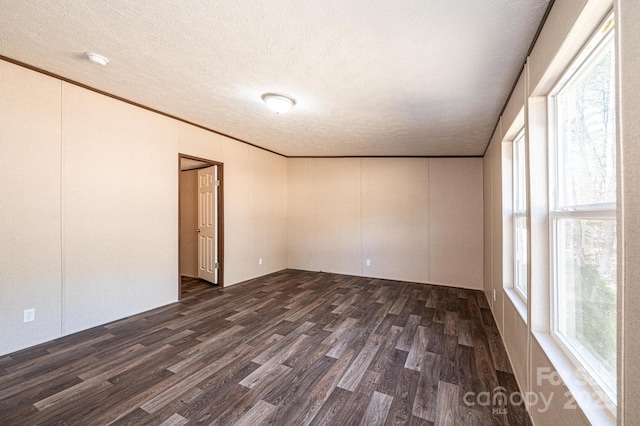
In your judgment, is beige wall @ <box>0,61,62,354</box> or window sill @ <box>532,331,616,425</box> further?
beige wall @ <box>0,61,62,354</box>

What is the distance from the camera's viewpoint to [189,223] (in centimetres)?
536

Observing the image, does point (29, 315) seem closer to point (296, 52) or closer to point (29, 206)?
point (29, 206)

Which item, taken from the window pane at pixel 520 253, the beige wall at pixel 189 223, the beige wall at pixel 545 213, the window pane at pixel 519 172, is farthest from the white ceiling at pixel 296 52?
the beige wall at pixel 189 223

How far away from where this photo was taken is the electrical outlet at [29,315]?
8.01ft

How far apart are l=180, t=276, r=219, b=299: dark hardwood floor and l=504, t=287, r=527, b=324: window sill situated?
4.09 m

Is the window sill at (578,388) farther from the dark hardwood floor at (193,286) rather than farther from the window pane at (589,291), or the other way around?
the dark hardwood floor at (193,286)

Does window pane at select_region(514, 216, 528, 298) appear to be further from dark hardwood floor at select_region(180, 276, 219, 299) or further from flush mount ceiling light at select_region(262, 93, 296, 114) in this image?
dark hardwood floor at select_region(180, 276, 219, 299)

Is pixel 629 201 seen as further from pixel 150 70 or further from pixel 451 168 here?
pixel 451 168

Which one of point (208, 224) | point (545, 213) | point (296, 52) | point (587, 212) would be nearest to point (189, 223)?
point (208, 224)

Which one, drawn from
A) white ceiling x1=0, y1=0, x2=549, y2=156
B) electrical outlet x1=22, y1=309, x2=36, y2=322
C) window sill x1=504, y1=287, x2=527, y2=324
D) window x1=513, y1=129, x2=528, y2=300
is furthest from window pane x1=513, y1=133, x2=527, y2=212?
electrical outlet x1=22, y1=309, x2=36, y2=322

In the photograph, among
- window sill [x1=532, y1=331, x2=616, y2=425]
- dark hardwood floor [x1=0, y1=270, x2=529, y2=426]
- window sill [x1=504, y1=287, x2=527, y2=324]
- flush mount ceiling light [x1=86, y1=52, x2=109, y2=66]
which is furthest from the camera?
flush mount ceiling light [x1=86, y1=52, x2=109, y2=66]

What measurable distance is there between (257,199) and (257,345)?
3173 millimetres

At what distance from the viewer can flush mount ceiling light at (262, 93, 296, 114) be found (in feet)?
8.97

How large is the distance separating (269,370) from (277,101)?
2.51 metres
